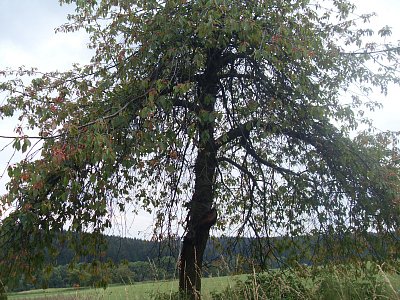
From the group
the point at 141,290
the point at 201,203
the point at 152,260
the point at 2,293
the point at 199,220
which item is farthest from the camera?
the point at 141,290

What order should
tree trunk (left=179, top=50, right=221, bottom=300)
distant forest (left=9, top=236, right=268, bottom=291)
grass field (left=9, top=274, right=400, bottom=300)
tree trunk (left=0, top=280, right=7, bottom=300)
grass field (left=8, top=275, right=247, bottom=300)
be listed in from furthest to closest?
tree trunk (left=179, top=50, right=221, bottom=300) < grass field (left=8, top=275, right=247, bottom=300) < distant forest (left=9, top=236, right=268, bottom=291) < tree trunk (left=0, top=280, right=7, bottom=300) < grass field (left=9, top=274, right=400, bottom=300)

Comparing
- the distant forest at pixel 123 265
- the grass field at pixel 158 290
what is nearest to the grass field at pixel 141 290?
the grass field at pixel 158 290

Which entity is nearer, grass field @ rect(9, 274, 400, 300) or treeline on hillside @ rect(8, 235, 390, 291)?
grass field @ rect(9, 274, 400, 300)

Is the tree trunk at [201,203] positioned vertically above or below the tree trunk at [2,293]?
above

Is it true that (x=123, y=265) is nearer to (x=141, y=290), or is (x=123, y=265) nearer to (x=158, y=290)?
(x=158, y=290)

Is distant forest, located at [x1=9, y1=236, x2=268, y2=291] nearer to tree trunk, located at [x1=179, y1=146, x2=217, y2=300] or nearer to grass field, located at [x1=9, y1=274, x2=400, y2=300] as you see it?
grass field, located at [x1=9, y1=274, x2=400, y2=300]

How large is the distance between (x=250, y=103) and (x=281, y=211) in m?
2.72

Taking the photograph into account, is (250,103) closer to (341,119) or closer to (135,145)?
(341,119)

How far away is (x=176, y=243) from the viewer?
7.64m

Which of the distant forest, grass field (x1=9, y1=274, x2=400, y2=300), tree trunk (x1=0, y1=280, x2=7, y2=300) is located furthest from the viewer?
the distant forest

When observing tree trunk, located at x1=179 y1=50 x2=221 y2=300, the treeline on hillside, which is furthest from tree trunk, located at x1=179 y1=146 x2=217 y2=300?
the treeline on hillside

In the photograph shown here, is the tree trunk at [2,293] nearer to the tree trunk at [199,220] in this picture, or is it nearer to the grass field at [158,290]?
the grass field at [158,290]

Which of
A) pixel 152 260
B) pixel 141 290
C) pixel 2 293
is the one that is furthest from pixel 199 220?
pixel 2 293

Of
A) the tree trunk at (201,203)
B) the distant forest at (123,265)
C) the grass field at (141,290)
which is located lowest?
the grass field at (141,290)
